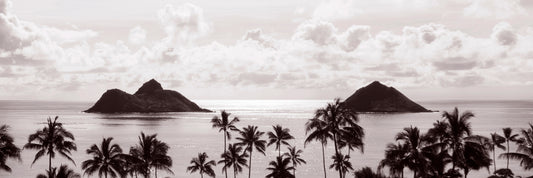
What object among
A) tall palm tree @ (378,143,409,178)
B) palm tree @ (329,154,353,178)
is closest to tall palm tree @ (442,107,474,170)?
tall palm tree @ (378,143,409,178)

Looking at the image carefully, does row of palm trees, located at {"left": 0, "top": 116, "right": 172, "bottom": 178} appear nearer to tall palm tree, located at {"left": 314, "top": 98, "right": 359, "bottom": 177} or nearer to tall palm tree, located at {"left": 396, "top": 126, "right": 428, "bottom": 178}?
tall palm tree, located at {"left": 314, "top": 98, "right": 359, "bottom": 177}

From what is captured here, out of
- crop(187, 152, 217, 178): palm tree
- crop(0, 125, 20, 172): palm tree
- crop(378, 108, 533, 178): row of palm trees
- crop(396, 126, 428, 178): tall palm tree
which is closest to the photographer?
crop(378, 108, 533, 178): row of palm trees

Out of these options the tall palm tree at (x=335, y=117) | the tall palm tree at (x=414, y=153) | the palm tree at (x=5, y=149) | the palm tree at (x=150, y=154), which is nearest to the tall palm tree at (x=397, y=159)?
the tall palm tree at (x=414, y=153)

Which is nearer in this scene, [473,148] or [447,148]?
[473,148]

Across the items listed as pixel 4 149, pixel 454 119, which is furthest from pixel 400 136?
pixel 4 149

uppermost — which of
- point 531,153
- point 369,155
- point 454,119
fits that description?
point 454,119

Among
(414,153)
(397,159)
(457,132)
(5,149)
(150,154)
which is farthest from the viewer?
(150,154)

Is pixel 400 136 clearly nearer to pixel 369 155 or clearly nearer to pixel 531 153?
pixel 531 153

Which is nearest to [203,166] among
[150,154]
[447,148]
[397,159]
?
[150,154]

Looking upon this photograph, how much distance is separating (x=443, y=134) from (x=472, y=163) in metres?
5.47

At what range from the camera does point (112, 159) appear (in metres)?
61.0

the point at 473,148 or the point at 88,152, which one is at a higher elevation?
the point at 473,148

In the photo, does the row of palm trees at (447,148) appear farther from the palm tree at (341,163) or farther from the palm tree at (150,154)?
the palm tree at (150,154)

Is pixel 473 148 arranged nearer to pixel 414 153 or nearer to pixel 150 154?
pixel 414 153
